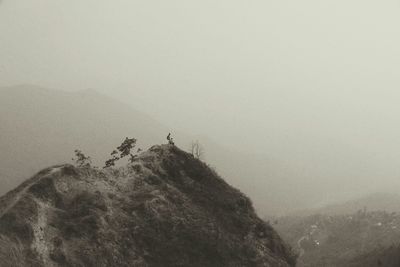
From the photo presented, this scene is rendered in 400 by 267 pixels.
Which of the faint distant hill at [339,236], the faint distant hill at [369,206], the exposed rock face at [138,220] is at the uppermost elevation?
the faint distant hill at [369,206]

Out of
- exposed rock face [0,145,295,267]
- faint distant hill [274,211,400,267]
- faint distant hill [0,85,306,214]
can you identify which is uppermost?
faint distant hill [0,85,306,214]

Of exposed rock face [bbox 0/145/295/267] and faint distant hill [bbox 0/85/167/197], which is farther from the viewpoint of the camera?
faint distant hill [bbox 0/85/167/197]

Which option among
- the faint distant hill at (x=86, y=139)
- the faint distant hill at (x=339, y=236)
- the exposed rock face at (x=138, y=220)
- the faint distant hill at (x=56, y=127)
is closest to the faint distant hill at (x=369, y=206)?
the faint distant hill at (x=86, y=139)

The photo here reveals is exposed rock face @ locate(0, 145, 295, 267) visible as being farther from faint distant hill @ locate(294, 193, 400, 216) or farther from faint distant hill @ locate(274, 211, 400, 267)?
faint distant hill @ locate(294, 193, 400, 216)

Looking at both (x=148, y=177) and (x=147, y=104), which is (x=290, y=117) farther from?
(x=148, y=177)

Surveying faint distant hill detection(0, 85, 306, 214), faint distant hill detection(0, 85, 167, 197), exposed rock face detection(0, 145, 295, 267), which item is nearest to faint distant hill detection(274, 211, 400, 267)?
exposed rock face detection(0, 145, 295, 267)

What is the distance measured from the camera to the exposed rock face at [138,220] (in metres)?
9.89

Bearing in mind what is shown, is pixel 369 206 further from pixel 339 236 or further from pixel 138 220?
pixel 138 220

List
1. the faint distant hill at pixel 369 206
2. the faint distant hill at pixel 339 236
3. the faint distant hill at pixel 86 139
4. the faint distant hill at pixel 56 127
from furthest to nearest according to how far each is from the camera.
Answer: the faint distant hill at pixel 86 139 → the faint distant hill at pixel 56 127 → the faint distant hill at pixel 369 206 → the faint distant hill at pixel 339 236

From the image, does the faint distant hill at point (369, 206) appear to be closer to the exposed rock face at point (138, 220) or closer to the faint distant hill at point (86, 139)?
the faint distant hill at point (86, 139)

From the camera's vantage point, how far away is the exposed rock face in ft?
32.4

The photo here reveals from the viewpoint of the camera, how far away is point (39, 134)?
95750 mm

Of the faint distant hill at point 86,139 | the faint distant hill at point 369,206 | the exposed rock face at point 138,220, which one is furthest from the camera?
the faint distant hill at point 86,139

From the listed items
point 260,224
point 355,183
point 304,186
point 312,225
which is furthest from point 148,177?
point 355,183
